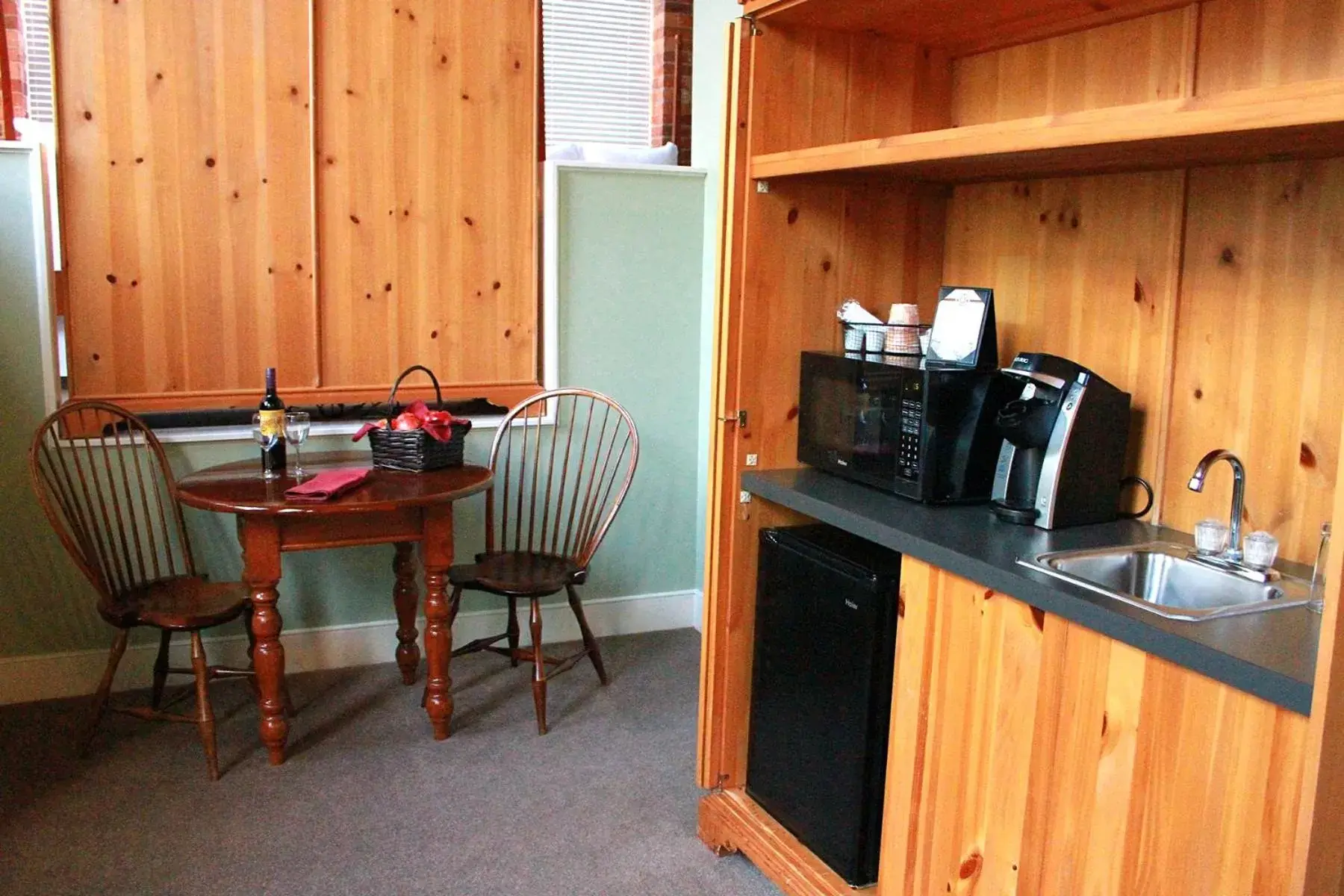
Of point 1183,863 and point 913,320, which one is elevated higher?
point 913,320

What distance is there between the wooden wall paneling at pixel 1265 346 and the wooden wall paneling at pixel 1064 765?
0.56m

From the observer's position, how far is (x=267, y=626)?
300 centimetres

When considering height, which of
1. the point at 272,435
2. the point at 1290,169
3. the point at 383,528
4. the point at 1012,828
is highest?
the point at 1290,169

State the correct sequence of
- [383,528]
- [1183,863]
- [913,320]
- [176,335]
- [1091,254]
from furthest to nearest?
[176,335]
[383,528]
[913,320]
[1091,254]
[1183,863]

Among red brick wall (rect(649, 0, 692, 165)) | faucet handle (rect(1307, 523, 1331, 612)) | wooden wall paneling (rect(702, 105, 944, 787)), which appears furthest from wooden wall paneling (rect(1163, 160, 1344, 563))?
red brick wall (rect(649, 0, 692, 165))

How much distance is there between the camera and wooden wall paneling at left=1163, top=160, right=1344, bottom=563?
1.95m

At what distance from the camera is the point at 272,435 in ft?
10.6

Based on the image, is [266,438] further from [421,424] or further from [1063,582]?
[1063,582]

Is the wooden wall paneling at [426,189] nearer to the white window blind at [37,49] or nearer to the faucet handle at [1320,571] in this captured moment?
the white window blind at [37,49]

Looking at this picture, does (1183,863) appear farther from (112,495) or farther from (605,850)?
(112,495)

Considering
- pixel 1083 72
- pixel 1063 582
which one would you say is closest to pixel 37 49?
pixel 1083 72

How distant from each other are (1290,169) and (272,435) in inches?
102

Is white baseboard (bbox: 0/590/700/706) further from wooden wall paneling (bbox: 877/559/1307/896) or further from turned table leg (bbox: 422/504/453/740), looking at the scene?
wooden wall paneling (bbox: 877/559/1307/896)

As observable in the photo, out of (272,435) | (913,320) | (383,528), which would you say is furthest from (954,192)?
(272,435)
